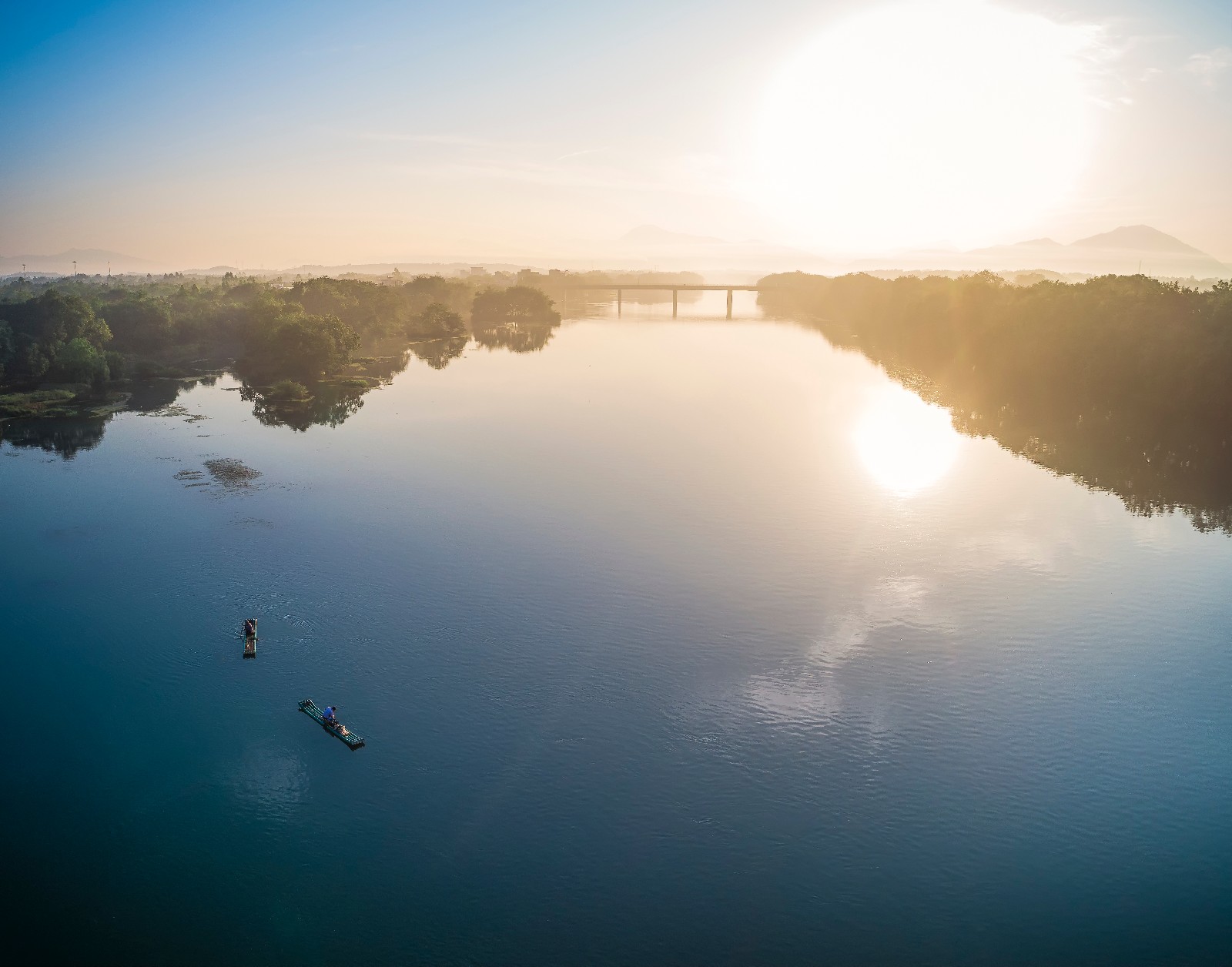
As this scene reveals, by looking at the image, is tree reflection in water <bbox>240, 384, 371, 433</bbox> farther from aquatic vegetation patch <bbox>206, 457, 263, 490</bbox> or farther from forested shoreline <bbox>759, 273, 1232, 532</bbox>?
forested shoreline <bbox>759, 273, 1232, 532</bbox>

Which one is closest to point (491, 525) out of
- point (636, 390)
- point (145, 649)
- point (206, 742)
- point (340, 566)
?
point (340, 566)

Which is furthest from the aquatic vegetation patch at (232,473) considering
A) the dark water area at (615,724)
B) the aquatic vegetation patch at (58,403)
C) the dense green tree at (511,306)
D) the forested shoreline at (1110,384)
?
the dense green tree at (511,306)

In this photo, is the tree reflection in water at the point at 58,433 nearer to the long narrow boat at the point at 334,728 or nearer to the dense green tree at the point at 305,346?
the dense green tree at the point at 305,346

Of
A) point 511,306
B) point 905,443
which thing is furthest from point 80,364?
point 511,306

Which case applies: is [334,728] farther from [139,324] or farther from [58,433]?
[139,324]

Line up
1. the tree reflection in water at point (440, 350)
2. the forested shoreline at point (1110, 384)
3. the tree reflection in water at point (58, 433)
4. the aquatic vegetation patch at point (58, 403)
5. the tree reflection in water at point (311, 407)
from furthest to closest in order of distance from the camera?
the tree reflection in water at point (440, 350) → the aquatic vegetation patch at point (58, 403) → the tree reflection in water at point (311, 407) → the tree reflection in water at point (58, 433) → the forested shoreline at point (1110, 384)

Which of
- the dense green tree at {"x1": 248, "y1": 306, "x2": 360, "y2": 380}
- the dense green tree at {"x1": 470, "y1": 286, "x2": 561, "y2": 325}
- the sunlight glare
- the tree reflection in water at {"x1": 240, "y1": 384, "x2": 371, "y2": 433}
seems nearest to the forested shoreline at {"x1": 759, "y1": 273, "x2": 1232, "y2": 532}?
the sunlight glare
